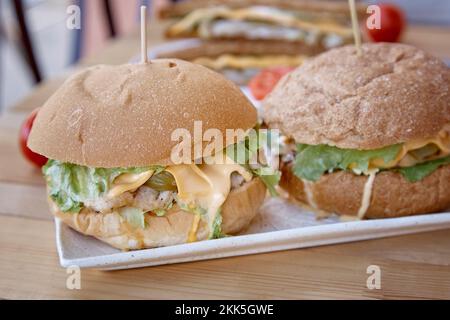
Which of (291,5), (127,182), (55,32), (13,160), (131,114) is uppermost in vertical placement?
(291,5)

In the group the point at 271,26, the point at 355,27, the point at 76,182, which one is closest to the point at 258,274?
the point at 76,182

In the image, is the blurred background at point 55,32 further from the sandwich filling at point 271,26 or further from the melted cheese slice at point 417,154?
the melted cheese slice at point 417,154

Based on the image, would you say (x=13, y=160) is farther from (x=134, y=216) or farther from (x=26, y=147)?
(x=134, y=216)

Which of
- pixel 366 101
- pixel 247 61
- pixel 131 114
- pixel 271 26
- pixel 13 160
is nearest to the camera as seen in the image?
pixel 131 114

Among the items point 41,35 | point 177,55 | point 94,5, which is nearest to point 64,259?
point 177,55

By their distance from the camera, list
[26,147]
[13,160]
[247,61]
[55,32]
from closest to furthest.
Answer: [26,147]
[13,160]
[247,61]
[55,32]

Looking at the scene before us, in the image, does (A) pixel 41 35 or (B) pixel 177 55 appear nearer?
(B) pixel 177 55
